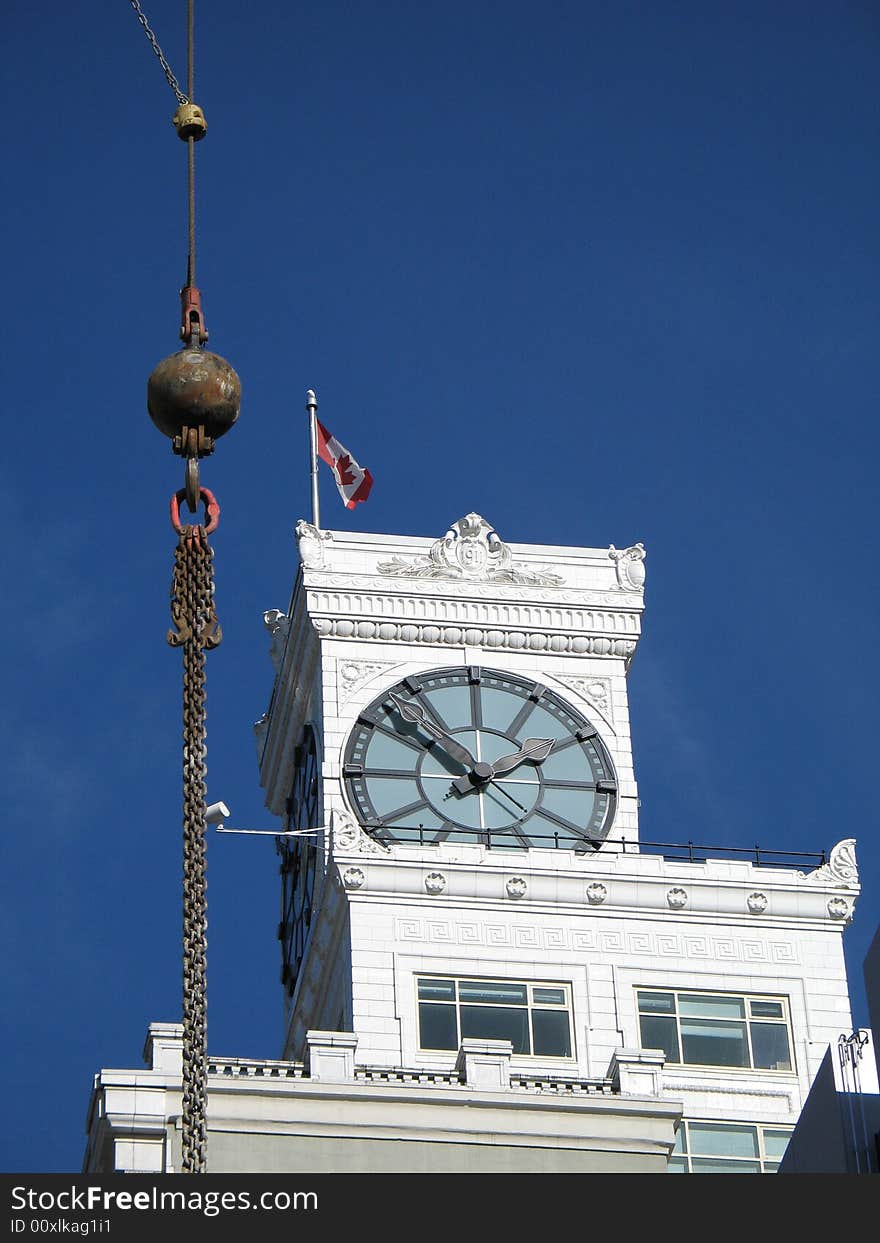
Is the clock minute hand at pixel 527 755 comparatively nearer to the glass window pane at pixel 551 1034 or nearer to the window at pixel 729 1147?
the glass window pane at pixel 551 1034

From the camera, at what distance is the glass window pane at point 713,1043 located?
265ft

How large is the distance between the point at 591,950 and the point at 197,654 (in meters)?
39.2

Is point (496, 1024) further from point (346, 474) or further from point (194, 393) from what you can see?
point (194, 393)

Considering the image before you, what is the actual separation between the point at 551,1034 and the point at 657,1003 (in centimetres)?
268

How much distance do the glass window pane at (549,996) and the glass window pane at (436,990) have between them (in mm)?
1688

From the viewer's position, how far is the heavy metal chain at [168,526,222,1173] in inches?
1705

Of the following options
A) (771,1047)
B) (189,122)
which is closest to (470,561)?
(771,1047)

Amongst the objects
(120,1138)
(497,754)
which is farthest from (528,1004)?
(120,1138)

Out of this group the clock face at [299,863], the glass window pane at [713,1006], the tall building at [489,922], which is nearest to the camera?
the tall building at [489,922]

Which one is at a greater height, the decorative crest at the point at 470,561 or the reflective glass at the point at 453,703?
the decorative crest at the point at 470,561

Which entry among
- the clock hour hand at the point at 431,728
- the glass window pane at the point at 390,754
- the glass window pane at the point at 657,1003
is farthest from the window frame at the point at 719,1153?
the glass window pane at the point at 390,754

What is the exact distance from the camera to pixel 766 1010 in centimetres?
8231

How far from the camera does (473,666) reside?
290 ft

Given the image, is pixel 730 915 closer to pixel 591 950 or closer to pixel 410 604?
pixel 591 950
